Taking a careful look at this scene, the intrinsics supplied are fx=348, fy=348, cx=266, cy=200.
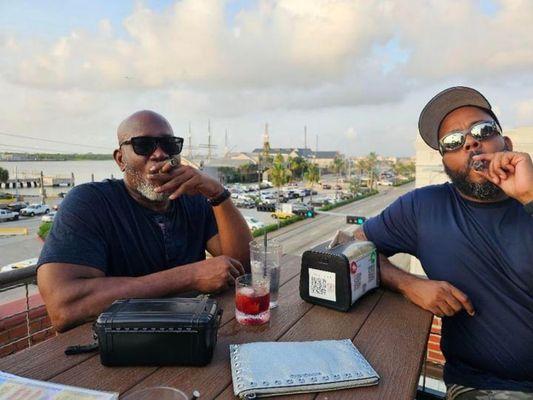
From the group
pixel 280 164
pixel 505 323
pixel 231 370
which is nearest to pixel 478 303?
pixel 505 323

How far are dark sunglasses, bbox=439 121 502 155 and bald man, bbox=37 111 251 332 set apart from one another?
1044 mm

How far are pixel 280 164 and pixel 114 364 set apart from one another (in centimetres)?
4458

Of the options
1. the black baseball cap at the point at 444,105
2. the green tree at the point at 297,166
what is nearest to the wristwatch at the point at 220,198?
the black baseball cap at the point at 444,105

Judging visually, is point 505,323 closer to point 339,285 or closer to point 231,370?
point 339,285

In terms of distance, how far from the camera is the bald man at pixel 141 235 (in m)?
1.21

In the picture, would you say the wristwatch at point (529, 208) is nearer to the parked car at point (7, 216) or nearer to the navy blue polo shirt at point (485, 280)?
the navy blue polo shirt at point (485, 280)

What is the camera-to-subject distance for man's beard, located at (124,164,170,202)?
1.64 m

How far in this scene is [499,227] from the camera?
144cm

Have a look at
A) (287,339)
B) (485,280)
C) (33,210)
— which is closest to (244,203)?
(33,210)

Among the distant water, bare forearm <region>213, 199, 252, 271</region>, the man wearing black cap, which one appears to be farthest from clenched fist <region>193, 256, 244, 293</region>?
the distant water

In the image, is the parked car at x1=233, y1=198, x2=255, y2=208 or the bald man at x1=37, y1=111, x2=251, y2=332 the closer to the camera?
the bald man at x1=37, y1=111, x2=251, y2=332

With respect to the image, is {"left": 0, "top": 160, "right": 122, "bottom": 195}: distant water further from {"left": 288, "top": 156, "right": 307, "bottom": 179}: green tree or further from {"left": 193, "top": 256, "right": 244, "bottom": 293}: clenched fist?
{"left": 193, "top": 256, "right": 244, "bottom": 293}: clenched fist

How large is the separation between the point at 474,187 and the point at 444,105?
44 cm

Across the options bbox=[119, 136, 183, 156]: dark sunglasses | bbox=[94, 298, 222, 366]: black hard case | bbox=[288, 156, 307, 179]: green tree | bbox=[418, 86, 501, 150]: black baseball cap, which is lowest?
bbox=[288, 156, 307, 179]: green tree
